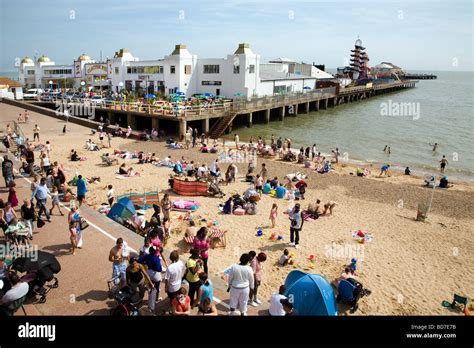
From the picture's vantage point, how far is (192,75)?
40.5 metres

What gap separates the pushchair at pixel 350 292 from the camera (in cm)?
728

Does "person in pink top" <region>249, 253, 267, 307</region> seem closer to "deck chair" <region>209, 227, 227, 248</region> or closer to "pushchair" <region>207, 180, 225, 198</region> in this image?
"deck chair" <region>209, 227, 227, 248</region>

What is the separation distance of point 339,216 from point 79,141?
1775 centimetres

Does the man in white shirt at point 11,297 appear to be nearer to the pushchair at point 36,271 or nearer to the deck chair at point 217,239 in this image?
the pushchair at point 36,271

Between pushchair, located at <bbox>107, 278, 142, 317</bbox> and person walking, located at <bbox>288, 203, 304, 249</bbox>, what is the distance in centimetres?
508

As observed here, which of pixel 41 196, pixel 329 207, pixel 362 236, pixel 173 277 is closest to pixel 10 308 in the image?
pixel 173 277

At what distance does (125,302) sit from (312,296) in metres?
3.08

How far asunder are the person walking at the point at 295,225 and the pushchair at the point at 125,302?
16.7 feet

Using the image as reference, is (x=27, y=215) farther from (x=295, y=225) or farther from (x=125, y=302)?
(x=295, y=225)

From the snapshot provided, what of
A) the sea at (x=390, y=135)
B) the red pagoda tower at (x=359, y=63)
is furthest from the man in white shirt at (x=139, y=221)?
the red pagoda tower at (x=359, y=63)

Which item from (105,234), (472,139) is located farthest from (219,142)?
(472,139)

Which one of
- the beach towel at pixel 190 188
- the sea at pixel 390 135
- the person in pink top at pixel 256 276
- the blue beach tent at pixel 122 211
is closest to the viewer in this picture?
the person in pink top at pixel 256 276

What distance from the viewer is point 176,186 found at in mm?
14227
